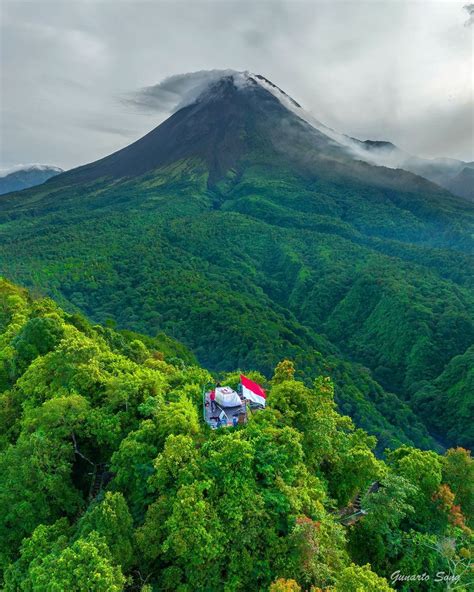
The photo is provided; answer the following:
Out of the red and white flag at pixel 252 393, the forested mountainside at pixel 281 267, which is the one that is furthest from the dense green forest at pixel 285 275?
the red and white flag at pixel 252 393

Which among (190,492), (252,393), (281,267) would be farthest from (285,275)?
(190,492)

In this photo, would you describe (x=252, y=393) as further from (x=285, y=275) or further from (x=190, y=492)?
(x=285, y=275)

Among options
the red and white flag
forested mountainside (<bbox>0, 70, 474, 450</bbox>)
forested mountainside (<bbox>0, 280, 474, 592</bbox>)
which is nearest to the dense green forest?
forested mountainside (<bbox>0, 70, 474, 450</bbox>)

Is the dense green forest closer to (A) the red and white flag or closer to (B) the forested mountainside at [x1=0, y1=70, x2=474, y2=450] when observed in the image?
(B) the forested mountainside at [x1=0, y1=70, x2=474, y2=450]

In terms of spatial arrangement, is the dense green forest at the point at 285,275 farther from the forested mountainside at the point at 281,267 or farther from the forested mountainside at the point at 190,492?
the forested mountainside at the point at 190,492

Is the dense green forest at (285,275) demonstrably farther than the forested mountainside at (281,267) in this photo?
No

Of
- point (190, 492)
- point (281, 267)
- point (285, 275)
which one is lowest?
point (285, 275)

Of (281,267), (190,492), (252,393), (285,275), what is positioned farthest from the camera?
(281,267)
